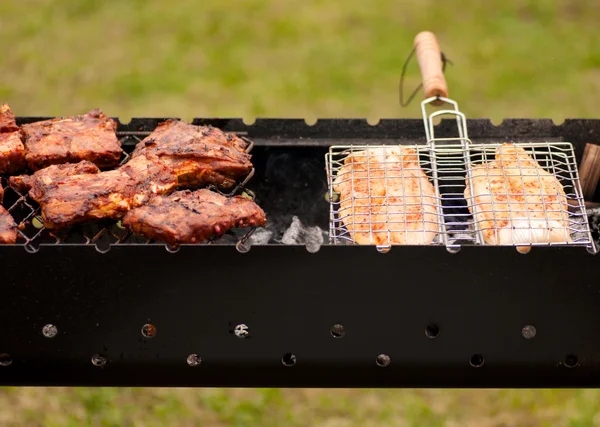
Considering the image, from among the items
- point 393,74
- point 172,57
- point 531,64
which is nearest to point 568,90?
point 531,64

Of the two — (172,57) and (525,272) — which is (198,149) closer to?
(525,272)

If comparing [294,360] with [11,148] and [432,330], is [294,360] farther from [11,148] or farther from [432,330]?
[11,148]

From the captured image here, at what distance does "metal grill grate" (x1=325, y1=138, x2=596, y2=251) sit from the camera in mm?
3182

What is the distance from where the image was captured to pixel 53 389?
4844mm

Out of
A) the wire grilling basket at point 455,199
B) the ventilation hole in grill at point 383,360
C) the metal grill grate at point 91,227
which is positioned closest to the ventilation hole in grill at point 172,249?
the metal grill grate at point 91,227

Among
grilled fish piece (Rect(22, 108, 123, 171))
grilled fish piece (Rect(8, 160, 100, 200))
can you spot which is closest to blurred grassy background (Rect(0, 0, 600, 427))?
grilled fish piece (Rect(22, 108, 123, 171))

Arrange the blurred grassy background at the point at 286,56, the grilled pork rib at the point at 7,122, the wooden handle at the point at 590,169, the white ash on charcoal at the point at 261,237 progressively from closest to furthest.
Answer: the grilled pork rib at the point at 7,122, the wooden handle at the point at 590,169, the white ash on charcoal at the point at 261,237, the blurred grassy background at the point at 286,56

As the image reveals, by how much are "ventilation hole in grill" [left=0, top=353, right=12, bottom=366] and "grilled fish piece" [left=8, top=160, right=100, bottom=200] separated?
639 mm

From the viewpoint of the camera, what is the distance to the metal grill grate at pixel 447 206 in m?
3.18

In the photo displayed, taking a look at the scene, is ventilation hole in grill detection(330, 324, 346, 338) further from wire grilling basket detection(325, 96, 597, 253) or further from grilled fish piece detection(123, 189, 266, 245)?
grilled fish piece detection(123, 189, 266, 245)

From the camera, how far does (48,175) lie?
330 cm

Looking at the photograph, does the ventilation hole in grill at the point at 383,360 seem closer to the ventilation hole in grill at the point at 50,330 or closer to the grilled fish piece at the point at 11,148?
the ventilation hole in grill at the point at 50,330

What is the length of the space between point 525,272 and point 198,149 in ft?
4.79

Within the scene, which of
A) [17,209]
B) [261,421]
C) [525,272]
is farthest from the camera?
[261,421]
